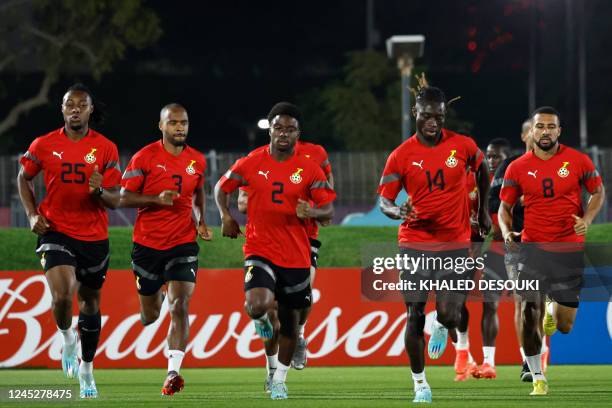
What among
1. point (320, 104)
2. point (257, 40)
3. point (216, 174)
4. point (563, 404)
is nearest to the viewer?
point (563, 404)

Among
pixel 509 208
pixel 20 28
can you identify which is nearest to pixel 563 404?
pixel 509 208

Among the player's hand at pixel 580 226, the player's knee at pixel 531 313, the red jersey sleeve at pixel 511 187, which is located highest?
the red jersey sleeve at pixel 511 187

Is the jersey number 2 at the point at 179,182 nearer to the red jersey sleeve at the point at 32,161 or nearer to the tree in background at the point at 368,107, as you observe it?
the red jersey sleeve at the point at 32,161

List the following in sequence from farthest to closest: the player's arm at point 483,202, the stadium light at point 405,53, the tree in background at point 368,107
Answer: the tree in background at point 368,107 → the stadium light at point 405,53 → the player's arm at point 483,202

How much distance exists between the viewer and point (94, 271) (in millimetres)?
12781

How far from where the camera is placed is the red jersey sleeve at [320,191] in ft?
39.5

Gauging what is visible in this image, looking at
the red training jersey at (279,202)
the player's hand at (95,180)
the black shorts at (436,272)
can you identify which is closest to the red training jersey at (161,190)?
the player's hand at (95,180)

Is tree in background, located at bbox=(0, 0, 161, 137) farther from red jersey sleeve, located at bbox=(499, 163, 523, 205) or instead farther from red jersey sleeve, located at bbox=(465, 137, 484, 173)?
red jersey sleeve, located at bbox=(465, 137, 484, 173)

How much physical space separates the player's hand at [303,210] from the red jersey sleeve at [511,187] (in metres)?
2.39

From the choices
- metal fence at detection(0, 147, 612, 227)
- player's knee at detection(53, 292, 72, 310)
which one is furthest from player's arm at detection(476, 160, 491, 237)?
metal fence at detection(0, 147, 612, 227)

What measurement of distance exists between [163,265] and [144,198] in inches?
30.3

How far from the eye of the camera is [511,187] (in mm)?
13078

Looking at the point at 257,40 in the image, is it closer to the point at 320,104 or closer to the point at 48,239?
the point at 320,104

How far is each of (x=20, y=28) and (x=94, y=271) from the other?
36360mm
